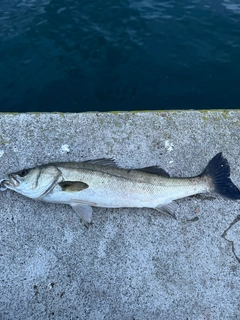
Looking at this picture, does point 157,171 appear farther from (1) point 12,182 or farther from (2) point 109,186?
(1) point 12,182

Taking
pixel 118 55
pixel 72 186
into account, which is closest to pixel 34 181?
pixel 72 186

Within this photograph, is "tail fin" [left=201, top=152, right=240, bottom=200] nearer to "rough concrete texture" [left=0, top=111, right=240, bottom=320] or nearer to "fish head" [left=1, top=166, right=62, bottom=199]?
"rough concrete texture" [left=0, top=111, right=240, bottom=320]

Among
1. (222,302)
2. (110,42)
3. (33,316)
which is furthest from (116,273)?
(110,42)

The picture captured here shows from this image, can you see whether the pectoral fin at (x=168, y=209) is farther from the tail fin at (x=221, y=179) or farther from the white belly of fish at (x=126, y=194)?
the tail fin at (x=221, y=179)

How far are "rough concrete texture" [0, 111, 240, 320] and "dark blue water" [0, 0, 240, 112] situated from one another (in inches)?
92.3

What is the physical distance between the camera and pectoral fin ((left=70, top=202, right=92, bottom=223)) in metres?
3.11

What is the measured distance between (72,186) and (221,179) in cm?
165

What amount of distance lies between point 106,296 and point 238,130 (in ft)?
9.03

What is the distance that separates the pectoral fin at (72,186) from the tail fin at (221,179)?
1349 millimetres

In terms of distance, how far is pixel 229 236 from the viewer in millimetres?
3145

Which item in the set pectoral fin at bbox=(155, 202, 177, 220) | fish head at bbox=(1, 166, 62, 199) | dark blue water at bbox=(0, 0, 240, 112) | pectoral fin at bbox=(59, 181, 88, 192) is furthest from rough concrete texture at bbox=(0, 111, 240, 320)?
dark blue water at bbox=(0, 0, 240, 112)

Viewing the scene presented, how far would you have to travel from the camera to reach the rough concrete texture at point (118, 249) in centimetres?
282

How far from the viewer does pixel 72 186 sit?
9.85 feet

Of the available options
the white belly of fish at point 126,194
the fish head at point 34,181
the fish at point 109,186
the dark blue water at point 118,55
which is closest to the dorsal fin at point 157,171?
the fish at point 109,186
